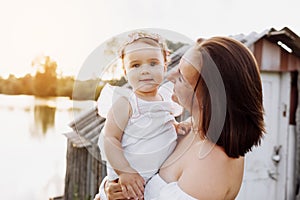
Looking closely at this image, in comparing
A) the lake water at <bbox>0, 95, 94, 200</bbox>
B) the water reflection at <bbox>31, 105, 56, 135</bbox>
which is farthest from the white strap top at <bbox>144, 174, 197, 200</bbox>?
the water reflection at <bbox>31, 105, 56, 135</bbox>

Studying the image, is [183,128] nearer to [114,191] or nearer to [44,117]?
[114,191]

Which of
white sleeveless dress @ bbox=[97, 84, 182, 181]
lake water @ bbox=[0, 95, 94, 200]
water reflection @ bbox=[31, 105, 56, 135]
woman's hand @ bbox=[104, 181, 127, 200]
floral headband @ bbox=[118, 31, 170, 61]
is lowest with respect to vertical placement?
lake water @ bbox=[0, 95, 94, 200]

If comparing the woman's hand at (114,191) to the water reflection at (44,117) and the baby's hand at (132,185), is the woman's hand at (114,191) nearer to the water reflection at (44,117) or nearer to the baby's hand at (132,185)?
the baby's hand at (132,185)

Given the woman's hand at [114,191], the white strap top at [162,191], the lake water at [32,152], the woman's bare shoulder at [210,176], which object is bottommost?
the lake water at [32,152]

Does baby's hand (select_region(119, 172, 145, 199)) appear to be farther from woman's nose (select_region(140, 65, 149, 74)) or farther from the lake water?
the lake water

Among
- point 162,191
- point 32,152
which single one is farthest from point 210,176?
point 32,152

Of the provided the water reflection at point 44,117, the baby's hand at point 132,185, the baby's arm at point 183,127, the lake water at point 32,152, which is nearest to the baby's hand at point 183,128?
the baby's arm at point 183,127

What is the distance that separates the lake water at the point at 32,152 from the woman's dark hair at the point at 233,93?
2.76 meters

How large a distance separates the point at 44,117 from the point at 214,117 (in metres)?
3.14

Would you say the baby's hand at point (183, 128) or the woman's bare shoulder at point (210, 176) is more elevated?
the baby's hand at point (183, 128)

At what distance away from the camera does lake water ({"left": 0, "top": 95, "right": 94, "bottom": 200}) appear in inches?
136

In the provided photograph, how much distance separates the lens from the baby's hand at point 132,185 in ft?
2.13

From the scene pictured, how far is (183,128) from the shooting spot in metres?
0.70

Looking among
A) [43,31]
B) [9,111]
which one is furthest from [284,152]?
[9,111]
